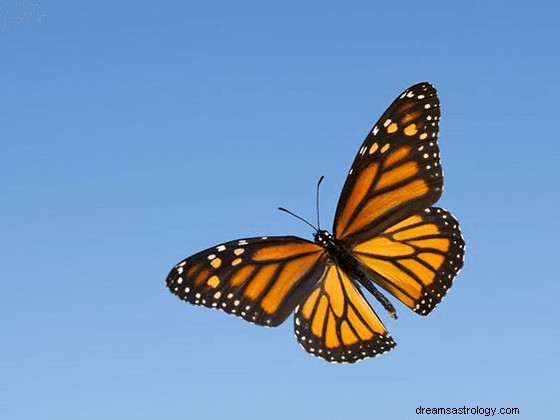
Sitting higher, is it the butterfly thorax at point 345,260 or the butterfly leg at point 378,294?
the butterfly thorax at point 345,260

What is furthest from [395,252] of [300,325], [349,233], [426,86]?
[426,86]

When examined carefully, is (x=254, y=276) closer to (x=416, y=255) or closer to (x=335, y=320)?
(x=335, y=320)

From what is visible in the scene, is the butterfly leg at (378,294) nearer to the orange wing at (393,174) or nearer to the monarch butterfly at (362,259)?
the monarch butterfly at (362,259)

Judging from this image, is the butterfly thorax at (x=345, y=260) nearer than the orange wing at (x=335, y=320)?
Yes

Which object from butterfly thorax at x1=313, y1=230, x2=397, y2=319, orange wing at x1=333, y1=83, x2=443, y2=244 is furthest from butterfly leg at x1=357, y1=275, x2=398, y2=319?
orange wing at x1=333, y1=83, x2=443, y2=244

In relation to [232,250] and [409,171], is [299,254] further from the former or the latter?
[409,171]

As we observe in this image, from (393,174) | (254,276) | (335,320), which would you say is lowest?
(335,320)

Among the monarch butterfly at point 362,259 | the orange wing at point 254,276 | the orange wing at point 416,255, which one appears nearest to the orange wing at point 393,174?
the monarch butterfly at point 362,259

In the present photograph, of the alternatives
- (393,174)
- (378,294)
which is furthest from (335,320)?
(393,174)
